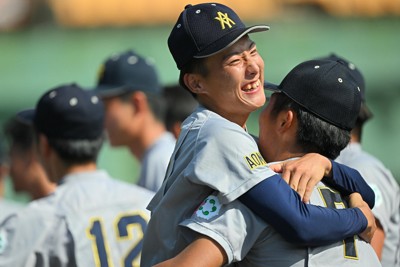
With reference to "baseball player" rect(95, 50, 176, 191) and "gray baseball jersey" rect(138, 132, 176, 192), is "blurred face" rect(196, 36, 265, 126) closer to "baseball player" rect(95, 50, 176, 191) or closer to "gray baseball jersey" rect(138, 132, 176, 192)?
"gray baseball jersey" rect(138, 132, 176, 192)

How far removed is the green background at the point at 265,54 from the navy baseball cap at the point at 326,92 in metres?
8.63

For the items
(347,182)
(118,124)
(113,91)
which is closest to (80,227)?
(347,182)

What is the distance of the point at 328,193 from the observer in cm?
343

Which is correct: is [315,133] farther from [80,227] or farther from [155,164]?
[155,164]

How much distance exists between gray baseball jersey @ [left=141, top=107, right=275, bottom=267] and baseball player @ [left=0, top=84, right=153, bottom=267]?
1410mm

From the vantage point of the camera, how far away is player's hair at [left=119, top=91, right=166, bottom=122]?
22.8 feet

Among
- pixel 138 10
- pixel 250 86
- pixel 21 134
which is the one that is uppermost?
pixel 250 86

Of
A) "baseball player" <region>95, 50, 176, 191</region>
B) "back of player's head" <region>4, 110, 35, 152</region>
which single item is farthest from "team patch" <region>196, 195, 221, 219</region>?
"baseball player" <region>95, 50, 176, 191</region>

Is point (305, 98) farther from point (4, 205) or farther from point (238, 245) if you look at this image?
point (4, 205)

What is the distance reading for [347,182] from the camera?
353cm

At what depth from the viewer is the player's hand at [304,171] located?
333 cm

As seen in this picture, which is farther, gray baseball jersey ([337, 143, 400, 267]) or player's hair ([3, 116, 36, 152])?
player's hair ([3, 116, 36, 152])

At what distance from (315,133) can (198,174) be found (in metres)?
0.51

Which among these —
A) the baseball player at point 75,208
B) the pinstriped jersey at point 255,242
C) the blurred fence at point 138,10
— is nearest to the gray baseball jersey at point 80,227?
the baseball player at point 75,208
